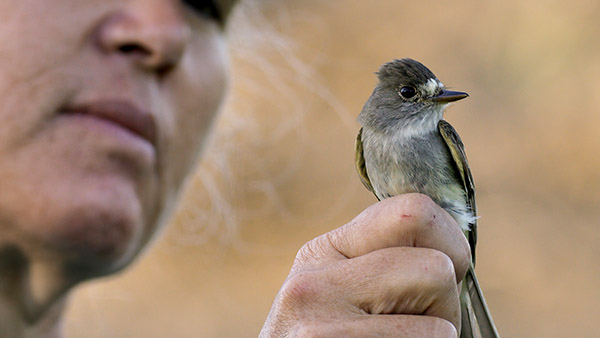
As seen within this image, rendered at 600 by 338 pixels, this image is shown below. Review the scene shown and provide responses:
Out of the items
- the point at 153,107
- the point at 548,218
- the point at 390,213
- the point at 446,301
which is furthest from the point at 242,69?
the point at 548,218

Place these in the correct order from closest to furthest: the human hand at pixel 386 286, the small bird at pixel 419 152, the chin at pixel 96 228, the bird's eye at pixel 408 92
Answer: the chin at pixel 96 228 → the human hand at pixel 386 286 → the small bird at pixel 419 152 → the bird's eye at pixel 408 92

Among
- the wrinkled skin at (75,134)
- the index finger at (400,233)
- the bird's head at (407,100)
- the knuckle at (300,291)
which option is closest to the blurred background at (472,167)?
the bird's head at (407,100)

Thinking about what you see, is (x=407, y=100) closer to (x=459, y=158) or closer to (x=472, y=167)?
(x=459, y=158)

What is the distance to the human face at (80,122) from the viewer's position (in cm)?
91

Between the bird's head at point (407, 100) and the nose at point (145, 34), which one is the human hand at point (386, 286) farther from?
the nose at point (145, 34)

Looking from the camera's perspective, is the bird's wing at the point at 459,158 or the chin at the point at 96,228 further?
the bird's wing at the point at 459,158

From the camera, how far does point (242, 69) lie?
8.59ft

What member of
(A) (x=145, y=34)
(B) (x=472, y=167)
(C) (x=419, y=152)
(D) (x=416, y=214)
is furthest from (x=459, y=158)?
(B) (x=472, y=167)

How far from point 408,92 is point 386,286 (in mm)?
889

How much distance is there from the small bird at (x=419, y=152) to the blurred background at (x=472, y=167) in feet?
9.11

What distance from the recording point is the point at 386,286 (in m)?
Answer: 1.53

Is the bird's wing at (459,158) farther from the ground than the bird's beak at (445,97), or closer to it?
closer to it

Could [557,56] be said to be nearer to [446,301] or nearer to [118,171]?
[446,301]

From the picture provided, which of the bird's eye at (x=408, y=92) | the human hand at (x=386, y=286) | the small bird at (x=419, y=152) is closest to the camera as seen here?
the human hand at (x=386, y=286)
